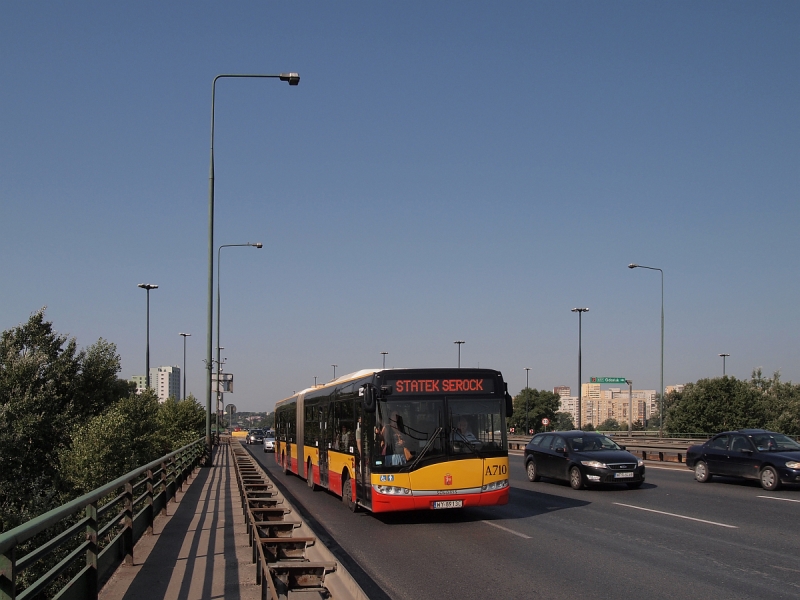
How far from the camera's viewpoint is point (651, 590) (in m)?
8.28

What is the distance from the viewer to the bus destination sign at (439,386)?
14.0 metres

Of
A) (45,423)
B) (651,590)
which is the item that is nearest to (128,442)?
(45,423)

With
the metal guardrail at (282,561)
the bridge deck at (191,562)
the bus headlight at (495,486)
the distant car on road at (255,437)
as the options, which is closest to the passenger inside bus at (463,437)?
the bus headlight at (495,486)

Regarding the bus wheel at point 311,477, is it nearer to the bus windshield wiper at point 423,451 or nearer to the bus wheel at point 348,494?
the bus wheel at point 348,494

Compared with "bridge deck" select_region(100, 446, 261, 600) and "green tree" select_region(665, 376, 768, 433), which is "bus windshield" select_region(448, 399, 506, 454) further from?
"green tree" select_region(665, 376, 768, 433)

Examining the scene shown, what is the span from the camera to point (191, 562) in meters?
9.64

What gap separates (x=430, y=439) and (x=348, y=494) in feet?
10.8

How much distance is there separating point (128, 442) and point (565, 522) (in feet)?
67.3

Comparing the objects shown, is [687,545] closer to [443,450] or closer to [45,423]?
[443,450]

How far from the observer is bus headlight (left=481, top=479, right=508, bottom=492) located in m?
13.7

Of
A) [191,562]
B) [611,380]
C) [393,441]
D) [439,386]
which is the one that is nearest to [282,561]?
[191,562]

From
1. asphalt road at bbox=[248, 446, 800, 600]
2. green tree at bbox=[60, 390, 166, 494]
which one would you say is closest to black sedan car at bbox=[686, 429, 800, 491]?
asphalt road at bbox=[248, 446, 800, 600]

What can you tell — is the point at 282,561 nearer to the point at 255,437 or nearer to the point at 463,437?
the point at 463,437

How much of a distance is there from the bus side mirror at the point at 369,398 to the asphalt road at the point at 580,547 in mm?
2061
